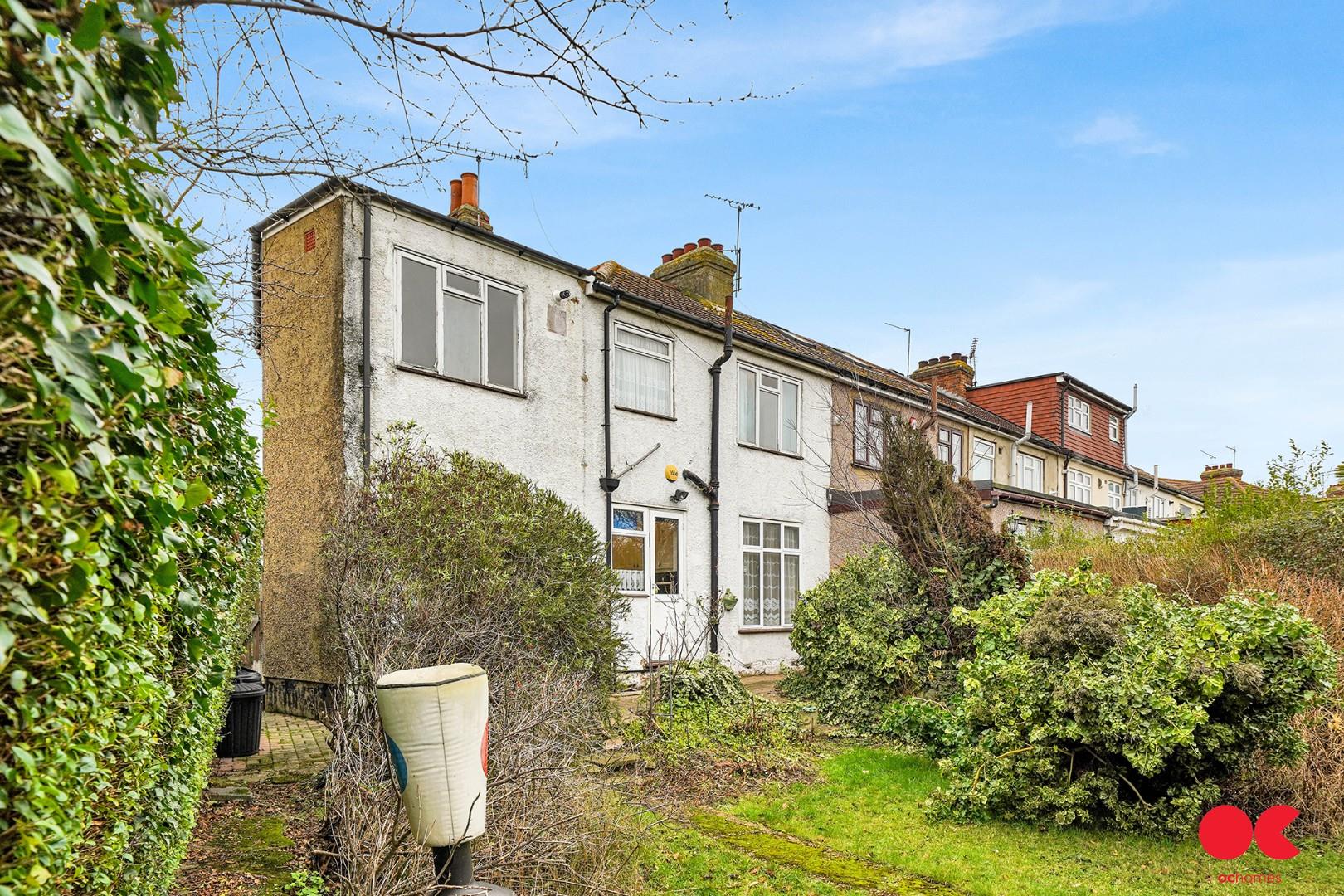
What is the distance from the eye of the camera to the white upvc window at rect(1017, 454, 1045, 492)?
25.7 meters

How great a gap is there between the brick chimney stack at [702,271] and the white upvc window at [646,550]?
19.8 feet

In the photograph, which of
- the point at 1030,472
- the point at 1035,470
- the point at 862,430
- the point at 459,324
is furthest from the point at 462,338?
the point at 1035,470

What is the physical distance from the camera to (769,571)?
1650cm

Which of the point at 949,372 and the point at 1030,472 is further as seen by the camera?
the point at 949,372

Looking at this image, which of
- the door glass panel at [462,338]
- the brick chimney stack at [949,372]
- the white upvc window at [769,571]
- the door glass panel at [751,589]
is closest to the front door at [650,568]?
the door glass panel at [751,589]

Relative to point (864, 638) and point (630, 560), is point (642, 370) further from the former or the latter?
point (864, 638)

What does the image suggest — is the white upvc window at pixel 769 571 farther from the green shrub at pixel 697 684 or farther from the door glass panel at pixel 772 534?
the green shrub at pixel 697 684

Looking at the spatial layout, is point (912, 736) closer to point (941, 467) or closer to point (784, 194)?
point (941, 467)

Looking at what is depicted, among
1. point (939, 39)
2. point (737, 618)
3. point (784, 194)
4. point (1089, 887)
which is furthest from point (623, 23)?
point (737, 618)

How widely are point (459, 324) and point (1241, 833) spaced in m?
10.0

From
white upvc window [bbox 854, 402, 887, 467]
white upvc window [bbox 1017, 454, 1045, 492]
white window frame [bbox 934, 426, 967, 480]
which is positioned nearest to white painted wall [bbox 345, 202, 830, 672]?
white upvc window [bbox 854, 402, 887, 467]

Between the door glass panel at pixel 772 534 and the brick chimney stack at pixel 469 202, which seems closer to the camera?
the brick chimney stack at pixel 469 202

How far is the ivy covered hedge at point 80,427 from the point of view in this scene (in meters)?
1.43

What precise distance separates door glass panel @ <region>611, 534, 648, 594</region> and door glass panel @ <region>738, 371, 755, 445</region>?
3326 millimetres
